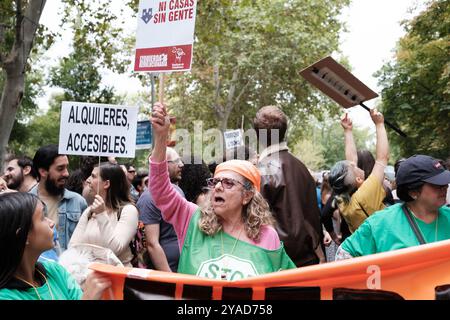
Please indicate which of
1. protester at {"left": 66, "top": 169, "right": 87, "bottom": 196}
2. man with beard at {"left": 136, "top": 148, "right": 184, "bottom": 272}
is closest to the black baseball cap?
man with beard at {"left": 136, "top": 148, "right": 184, "bottom": 272}

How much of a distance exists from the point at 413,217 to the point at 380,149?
95 centimetres

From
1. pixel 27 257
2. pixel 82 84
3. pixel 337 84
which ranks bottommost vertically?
pixel 27 257

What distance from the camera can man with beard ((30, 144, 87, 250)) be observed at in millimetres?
5516

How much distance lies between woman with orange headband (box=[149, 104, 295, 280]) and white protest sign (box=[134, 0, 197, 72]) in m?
1.03

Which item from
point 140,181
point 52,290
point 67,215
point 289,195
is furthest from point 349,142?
point 140,181

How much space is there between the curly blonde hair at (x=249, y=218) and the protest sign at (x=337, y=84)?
206 centimetres

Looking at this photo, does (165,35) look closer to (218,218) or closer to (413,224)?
(218,218)

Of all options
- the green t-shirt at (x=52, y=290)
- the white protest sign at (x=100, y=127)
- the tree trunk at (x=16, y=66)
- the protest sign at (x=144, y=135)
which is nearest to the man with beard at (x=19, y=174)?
the white protest sign at (x=100, y=127)

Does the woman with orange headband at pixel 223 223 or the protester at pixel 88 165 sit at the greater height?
the protester at pixel 88 165

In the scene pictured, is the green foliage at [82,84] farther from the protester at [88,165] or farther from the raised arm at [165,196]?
the raised arm at [165,196]

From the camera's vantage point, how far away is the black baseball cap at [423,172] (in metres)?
3.71

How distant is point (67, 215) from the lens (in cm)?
555

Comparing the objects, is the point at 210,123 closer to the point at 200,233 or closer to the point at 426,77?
the point at 426,77

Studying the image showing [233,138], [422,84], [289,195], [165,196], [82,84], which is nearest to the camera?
[165,196]
